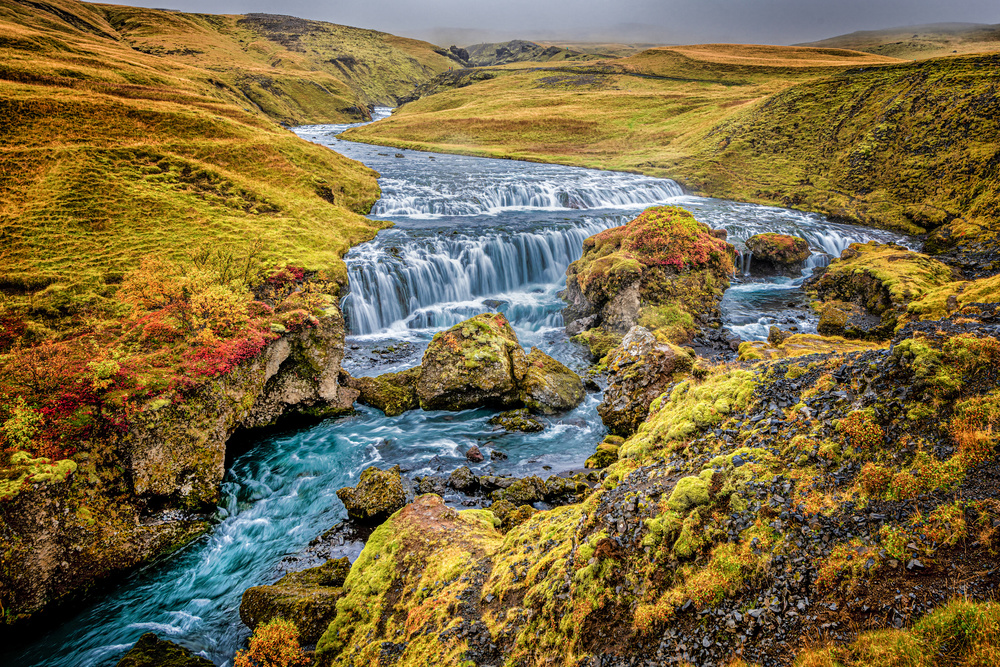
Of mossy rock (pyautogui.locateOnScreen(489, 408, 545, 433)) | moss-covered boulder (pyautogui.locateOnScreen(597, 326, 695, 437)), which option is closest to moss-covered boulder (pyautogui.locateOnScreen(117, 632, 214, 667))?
mossy rock (pyautogui.locateOnScreen(489, 408, 545, 433))

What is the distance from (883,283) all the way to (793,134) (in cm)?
4140

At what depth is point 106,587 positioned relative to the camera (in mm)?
10641

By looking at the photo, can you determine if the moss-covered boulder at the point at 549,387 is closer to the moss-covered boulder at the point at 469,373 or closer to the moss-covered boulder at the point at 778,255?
the moss-covered boulder at the point at 469,373

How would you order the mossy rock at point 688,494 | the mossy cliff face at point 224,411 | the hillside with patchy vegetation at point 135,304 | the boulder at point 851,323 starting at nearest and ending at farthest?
the mossy rock at point 688,494
the hillside with patchy vegetation at point 135,304
the mossy cliff face at point 224,411
the boulder at point 851,323

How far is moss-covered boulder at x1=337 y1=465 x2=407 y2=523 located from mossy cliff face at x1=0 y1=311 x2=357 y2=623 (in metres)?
4.12

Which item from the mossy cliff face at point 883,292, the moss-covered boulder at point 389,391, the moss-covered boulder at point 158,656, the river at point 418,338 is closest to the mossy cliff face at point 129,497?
the river at point 418,338

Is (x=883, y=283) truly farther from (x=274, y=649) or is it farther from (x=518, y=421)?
(x=274, y=649)

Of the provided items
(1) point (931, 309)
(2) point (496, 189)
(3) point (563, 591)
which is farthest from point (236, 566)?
(2) point (496, 189)

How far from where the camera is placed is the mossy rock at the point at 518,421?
647 inches

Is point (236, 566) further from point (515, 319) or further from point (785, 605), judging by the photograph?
point (515, 319)

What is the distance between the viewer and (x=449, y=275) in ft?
96.2

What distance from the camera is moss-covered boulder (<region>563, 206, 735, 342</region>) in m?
22.1

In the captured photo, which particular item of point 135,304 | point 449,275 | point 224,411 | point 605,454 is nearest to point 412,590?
point 605,454

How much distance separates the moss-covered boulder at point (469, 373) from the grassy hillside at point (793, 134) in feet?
115
